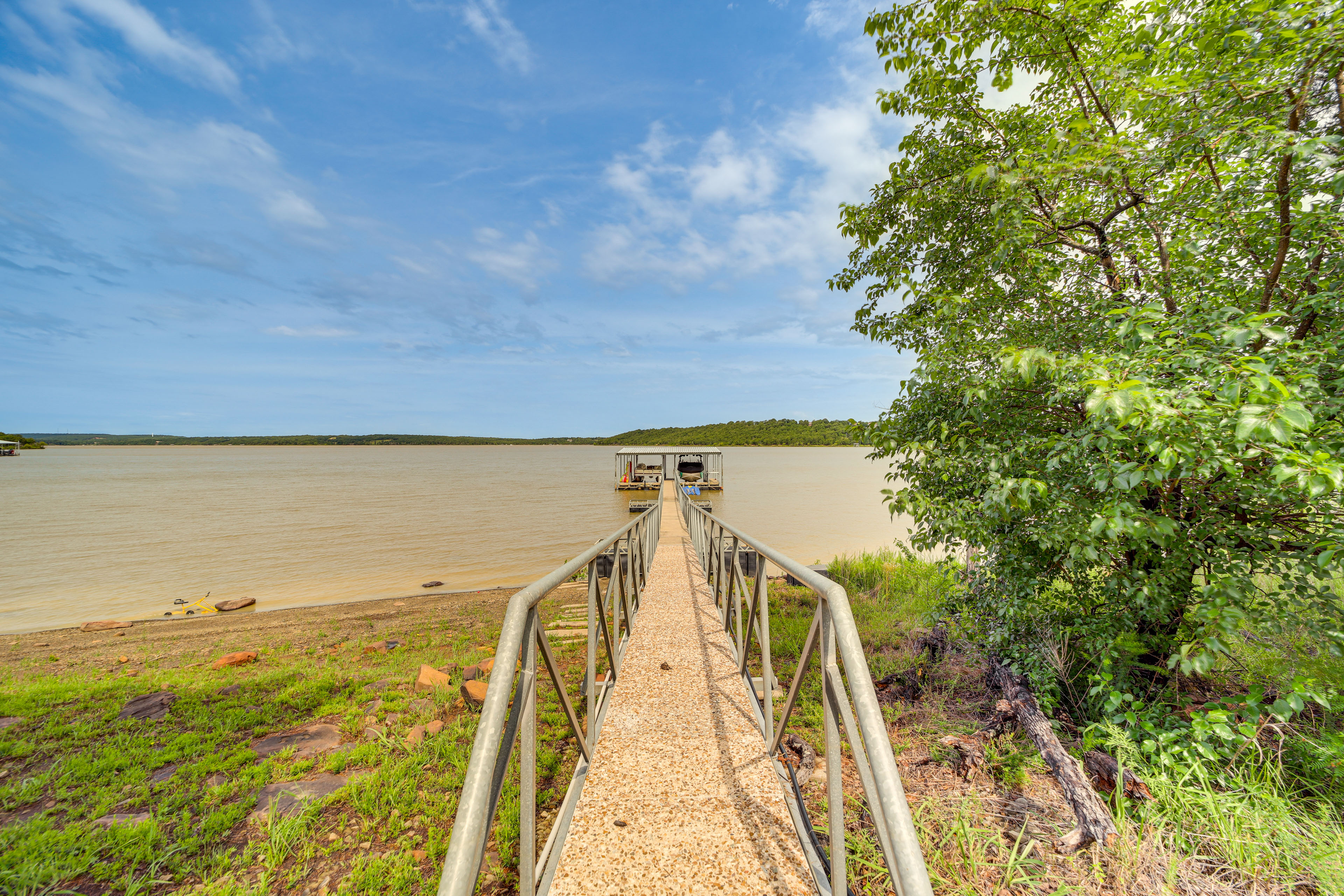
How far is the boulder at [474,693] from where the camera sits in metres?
4.72

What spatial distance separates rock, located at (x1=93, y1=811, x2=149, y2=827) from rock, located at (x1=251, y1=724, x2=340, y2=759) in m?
0.79

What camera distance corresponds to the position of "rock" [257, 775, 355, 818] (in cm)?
326

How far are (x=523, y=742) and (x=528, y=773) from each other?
12cm

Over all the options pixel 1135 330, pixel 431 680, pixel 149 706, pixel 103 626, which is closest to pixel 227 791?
pixel 431 680

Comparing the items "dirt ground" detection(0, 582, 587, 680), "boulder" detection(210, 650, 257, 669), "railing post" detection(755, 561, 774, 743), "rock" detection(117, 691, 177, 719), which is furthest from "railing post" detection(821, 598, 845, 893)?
"boulder" detection(210, 650, 257, 669)

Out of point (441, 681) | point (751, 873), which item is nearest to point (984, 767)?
point (751, 873)

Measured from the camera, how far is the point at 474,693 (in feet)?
15.6

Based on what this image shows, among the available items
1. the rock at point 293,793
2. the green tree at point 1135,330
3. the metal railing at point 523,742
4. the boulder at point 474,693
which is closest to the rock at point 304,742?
the rock at point 293,793

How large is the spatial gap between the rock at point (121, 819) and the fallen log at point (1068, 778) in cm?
564

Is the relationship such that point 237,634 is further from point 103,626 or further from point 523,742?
point 523,742

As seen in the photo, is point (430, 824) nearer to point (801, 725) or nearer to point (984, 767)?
point (801, 725)

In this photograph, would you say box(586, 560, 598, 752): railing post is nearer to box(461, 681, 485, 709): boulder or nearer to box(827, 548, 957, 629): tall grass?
box(461, 681, 485, 709): boulder

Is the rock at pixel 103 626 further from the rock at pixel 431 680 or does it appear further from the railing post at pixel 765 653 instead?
the railing post at pixel 765 653

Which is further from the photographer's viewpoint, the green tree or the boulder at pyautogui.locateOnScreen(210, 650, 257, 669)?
the boulder at pyautogui.locateOnScreen(210, 650, 257, 669)
